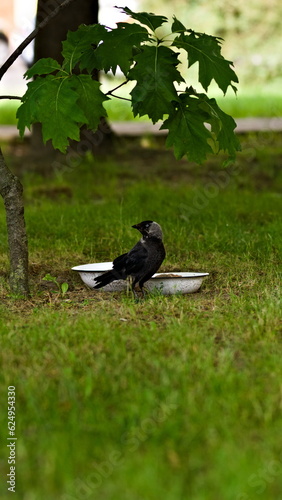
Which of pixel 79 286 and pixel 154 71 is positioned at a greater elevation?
pixel 154 71

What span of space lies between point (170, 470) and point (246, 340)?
168 cm

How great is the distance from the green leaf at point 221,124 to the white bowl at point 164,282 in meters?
1.02

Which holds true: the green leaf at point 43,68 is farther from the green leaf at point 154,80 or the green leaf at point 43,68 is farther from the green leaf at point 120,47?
the green leaf at point 154,80

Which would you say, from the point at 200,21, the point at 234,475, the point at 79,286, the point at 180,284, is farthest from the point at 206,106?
the point at 200,21

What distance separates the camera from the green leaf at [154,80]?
4.95m

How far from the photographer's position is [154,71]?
495cm

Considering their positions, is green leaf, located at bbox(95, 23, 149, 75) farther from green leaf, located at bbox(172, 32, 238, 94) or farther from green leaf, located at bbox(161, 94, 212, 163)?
green leaf, located at bbox(161, 94, 212, 163)

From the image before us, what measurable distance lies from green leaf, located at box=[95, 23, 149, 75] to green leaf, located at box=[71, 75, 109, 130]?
35cm

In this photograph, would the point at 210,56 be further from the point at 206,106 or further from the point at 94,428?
the point at 94,428

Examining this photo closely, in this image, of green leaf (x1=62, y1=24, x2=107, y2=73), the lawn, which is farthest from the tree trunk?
green leaf (x1=62, y1=24, x2=107, y2=73)

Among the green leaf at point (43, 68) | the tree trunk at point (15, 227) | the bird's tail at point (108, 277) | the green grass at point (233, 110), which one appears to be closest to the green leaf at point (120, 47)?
the green leaf at point (43, 68)

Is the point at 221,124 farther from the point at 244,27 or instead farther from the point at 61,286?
the point at 244,27

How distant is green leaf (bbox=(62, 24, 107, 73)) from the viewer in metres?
5.16

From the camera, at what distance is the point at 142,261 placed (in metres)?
5.95
